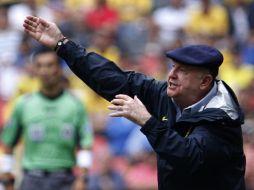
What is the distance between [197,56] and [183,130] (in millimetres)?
496

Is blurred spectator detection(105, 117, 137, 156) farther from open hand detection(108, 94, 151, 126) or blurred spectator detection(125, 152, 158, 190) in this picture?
open hand detection(108, 94, 151, 126)

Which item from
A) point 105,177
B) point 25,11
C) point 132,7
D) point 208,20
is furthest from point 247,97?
point 25,11

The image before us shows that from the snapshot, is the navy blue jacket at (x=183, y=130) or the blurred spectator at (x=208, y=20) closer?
the navy blue jacket at (x=183, y=130)

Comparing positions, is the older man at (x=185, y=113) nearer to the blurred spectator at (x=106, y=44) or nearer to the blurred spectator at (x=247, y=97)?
the blurred spectator at (x=247, y=97)

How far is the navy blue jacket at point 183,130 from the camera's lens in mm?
5258

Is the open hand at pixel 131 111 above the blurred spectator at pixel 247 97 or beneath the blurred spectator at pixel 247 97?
beneath

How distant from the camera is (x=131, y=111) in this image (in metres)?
5.29

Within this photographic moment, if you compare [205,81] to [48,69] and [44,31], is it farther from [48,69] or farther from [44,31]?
[48,69]

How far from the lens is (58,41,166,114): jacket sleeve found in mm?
5996

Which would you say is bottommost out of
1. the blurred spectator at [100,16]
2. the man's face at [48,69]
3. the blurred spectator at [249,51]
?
the man's face at [48,69]

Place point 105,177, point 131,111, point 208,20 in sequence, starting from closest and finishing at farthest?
point 131,111
point 105,177
point 208,20

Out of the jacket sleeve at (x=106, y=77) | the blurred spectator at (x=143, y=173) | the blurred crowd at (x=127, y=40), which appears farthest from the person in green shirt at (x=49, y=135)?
the jacket sleeve at (x=106, y=77)

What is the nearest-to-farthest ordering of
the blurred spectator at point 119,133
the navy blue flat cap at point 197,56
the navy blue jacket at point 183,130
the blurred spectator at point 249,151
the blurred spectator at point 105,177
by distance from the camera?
the navy blue jacket at point 183,130 < the navy blue flat cap at point 197,56 < the blurred spectator at point 249,151 < the blurred spectator at point 105,177 < the blurred spectator at point 119,133

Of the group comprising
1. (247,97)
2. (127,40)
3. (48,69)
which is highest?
(127,40)
